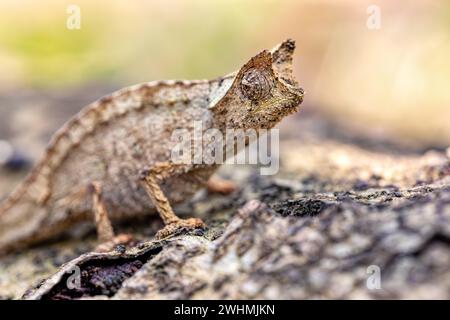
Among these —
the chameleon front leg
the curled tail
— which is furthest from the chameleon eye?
the curled tail

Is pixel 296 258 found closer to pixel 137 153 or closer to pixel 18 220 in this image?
pixel 137 153

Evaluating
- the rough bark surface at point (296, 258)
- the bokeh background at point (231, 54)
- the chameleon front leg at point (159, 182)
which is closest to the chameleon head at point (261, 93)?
the chameleon front leg at point (159, 182)

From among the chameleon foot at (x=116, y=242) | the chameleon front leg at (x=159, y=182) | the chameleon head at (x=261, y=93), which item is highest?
the chameleon head at (x=261, y=93)

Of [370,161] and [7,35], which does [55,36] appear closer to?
[7,35]

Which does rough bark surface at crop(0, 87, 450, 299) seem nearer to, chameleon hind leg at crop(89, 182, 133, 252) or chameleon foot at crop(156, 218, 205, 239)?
chameleon foot at crop(156, 218, 205, 239)

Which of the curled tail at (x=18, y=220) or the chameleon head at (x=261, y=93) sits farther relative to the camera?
the curled tail at (x=18, y=220)

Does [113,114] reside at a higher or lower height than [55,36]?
lower

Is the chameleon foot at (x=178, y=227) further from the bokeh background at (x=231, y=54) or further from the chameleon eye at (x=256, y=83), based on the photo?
the bokeh background at (x=231, y=54)
